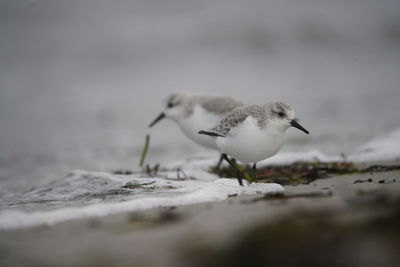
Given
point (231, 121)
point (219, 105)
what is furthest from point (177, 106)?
point (231, 121)

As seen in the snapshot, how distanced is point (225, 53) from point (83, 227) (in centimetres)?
1276

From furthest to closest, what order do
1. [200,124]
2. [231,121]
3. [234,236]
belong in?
[200,124] < [231,121] < [234,236]

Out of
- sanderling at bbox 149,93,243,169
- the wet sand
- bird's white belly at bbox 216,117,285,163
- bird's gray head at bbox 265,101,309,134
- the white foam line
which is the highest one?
sanderling at bbox 149,93,243,169

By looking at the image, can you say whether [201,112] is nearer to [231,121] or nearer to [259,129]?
[231,121]

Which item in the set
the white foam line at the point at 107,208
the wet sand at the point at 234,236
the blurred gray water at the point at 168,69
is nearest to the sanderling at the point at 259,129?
the white foam line at the point at 107,208

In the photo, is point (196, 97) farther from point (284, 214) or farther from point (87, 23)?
point (87, 23)

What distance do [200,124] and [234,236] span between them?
3.22 metres

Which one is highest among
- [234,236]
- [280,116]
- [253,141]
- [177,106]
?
[177,106]

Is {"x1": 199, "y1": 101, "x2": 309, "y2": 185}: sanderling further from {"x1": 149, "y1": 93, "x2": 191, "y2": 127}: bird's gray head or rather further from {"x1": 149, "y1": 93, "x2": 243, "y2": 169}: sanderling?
{"x1": 149, "y1": 93, "x2": 191, "y2": 127}: bird's gray head

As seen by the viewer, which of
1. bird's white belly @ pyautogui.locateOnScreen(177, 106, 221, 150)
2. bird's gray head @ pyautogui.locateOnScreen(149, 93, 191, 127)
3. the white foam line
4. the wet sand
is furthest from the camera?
bird's gray head @ pyautogui.locateOnScreen(149, 93, 191, 127)

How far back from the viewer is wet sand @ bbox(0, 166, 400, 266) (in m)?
1.64

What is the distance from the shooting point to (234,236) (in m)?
1.90

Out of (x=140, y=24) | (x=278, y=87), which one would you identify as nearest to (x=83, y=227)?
(x=278, y=87)

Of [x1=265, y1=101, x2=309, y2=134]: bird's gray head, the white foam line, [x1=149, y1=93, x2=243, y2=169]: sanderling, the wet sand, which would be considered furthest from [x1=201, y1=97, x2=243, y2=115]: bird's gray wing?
the wet sand
